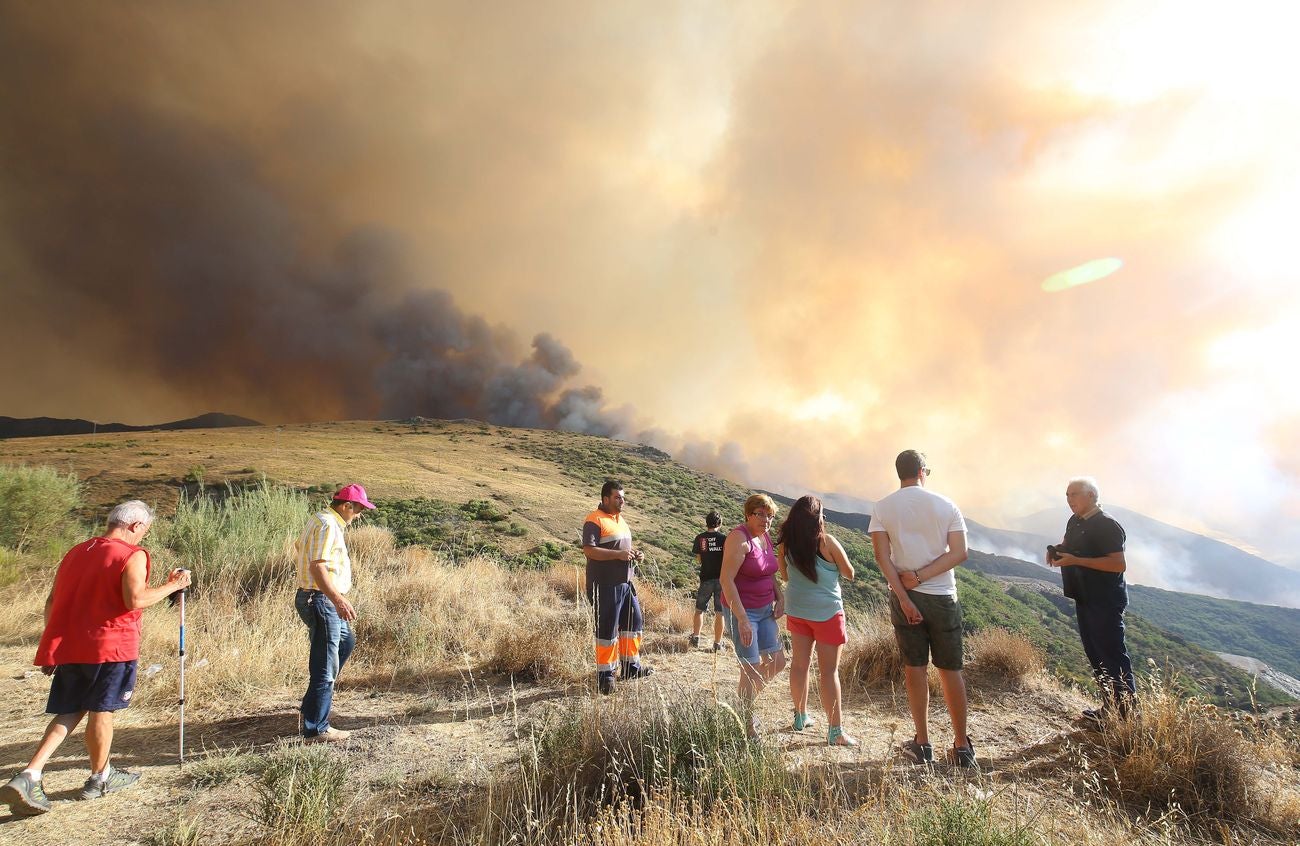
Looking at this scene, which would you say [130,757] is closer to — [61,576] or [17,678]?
[61,576]

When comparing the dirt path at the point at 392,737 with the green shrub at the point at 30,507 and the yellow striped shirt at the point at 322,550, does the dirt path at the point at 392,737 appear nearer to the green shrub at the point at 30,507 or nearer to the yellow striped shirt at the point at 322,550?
the yellow striped shirt at the point at 322,550

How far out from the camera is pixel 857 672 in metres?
6.68

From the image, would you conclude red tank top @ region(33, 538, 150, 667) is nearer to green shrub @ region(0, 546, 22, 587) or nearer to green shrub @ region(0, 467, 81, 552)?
green shrub @ region(0, 546, 22, 587)

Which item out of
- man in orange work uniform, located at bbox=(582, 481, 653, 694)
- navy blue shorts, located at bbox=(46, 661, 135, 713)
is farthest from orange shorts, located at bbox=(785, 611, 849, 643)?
navy blue shorts, located at bbox=(46, 661, 135, 713)

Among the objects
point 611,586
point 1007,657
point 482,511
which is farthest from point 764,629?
point 482,511

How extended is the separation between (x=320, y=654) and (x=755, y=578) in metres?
3.49

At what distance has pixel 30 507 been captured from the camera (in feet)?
46.7

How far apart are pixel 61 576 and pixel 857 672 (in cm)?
718

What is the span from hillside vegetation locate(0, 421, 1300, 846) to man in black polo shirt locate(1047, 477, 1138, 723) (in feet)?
1.13

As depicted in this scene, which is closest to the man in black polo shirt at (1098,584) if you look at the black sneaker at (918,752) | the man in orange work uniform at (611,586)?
the black sneaker at (918,752)

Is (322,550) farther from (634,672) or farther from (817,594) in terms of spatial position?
(817,594)

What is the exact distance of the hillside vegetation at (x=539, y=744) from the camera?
2912 millimetres

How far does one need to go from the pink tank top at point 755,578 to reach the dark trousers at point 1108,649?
2.58 metres

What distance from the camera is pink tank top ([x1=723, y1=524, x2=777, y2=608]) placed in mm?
4582
